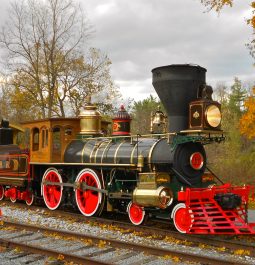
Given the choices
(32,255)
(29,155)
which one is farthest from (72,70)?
(32,255)

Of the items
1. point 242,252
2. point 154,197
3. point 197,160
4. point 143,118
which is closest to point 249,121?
point 197,160

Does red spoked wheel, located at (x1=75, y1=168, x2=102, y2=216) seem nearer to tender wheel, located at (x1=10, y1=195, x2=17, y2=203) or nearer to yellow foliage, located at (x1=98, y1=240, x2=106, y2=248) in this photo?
yellow foliage, located at (x1=98, y1=240, x2=106, y2=248)

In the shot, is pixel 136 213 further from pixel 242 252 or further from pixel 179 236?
pixel 242 252

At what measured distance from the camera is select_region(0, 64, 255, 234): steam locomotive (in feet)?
24.5

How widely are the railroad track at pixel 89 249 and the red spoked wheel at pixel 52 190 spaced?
2.76 m

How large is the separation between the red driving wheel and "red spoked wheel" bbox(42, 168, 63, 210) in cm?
419

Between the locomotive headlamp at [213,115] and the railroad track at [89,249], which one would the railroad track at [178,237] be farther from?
the locomotive headlamp at [213,115]

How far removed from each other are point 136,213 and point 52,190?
3.30m

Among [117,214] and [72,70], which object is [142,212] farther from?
[72,70]

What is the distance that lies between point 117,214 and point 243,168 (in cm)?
1368

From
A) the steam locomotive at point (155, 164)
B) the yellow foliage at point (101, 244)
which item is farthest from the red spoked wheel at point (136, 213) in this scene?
the yellow foliage at point (101, 244)

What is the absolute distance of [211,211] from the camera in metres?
7.48

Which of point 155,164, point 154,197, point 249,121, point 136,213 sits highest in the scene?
point 249,121

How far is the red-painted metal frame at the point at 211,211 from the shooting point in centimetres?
694
